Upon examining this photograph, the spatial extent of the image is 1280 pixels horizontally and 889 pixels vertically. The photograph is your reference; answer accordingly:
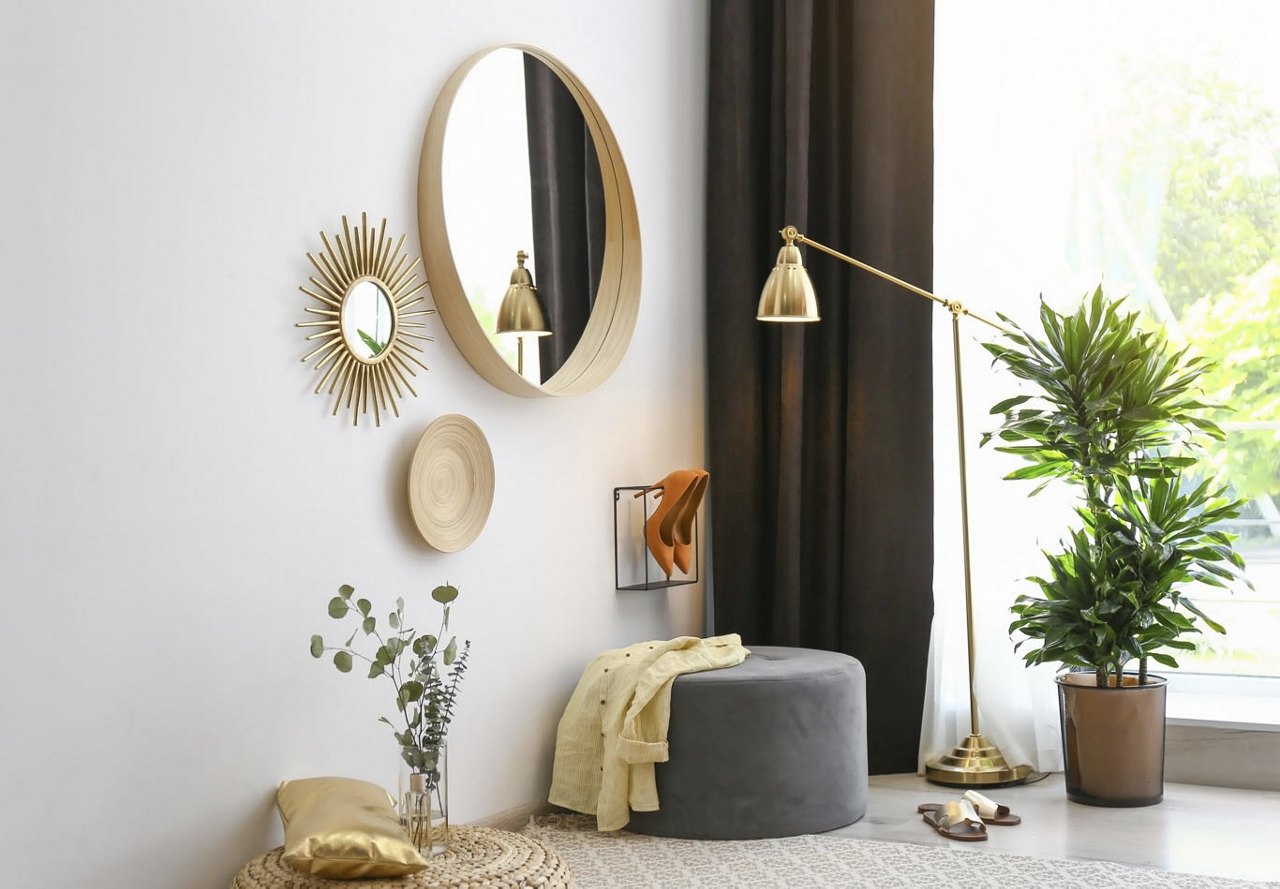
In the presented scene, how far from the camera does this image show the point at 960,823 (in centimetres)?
300

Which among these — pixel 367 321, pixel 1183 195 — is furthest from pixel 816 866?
pixel 1183 195

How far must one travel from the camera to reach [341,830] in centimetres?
215

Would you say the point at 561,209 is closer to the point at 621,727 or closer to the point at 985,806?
the point at 621,727

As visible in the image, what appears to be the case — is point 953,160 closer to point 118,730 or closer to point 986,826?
point 986,826

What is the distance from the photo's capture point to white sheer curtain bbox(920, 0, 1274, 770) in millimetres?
3635

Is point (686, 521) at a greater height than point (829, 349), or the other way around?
point (829, 349)

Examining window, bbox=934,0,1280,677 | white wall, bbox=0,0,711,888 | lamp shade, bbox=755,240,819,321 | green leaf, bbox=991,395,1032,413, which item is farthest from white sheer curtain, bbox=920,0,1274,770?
white wall, bbox=0,0,711,888

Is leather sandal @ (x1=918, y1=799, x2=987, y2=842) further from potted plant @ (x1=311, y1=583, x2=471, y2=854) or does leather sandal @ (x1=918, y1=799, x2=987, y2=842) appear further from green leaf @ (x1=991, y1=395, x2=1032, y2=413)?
potted plant @ (x1=311, y1=583, x2=471, y2=854)

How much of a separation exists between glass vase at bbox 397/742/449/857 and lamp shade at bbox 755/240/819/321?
60.1 inches

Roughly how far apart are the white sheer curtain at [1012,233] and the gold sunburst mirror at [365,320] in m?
1.69

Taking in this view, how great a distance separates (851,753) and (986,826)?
14.4 inches

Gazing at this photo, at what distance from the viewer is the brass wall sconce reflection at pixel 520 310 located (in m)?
3.06

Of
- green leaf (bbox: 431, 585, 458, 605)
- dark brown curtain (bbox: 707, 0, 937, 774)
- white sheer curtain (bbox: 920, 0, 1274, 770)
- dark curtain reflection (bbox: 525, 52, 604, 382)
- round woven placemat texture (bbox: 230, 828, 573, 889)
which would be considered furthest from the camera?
dark brown curtain (bbox: 707, 0, 937, 774)

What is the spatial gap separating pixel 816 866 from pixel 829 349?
162 cm
